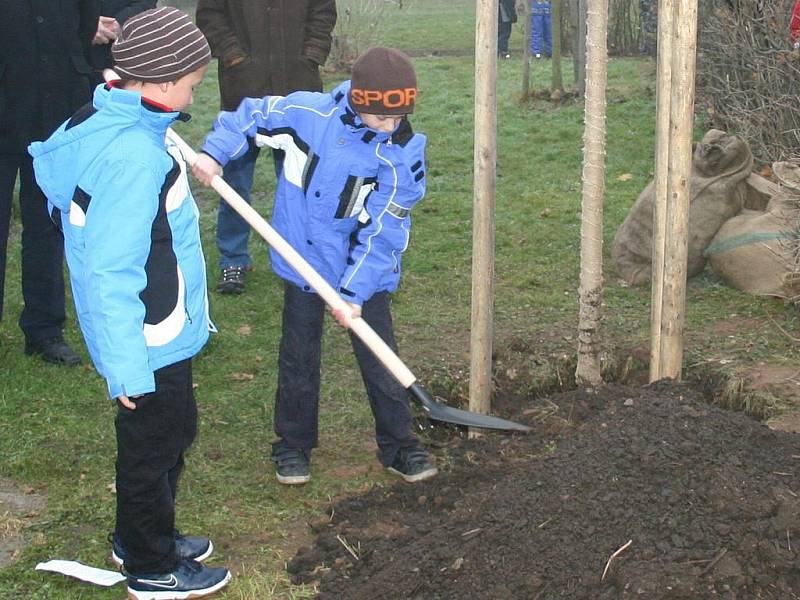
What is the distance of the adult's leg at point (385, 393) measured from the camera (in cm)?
441

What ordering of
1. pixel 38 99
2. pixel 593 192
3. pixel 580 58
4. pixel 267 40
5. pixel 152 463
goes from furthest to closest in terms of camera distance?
pixel 580 58 → pixel 267 40 → pixel 38 99 → pixel 593 192 → pixel 152 463

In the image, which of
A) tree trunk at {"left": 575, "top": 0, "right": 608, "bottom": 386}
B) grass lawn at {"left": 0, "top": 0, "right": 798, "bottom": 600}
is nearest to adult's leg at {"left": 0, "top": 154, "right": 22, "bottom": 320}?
grass lawn at {"left": 0, "top": 0, "right": 798, "bottom": 600}

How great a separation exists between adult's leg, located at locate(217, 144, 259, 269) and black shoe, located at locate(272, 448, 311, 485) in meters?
2.51

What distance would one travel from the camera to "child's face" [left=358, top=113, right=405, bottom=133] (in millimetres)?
4027

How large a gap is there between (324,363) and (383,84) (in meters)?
2.27

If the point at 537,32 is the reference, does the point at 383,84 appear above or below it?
above

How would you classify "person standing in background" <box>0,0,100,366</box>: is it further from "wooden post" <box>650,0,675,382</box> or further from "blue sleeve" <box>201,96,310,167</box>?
"wooden post" <box>650,0,675,382</box>

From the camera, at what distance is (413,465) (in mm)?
4555

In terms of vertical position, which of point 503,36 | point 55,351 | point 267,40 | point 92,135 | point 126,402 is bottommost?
point 55,351

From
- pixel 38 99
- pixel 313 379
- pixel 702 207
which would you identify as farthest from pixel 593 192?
pixel 38 99

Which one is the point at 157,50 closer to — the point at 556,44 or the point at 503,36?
the point at 556,44

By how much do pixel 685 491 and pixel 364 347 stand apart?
1.41 metres

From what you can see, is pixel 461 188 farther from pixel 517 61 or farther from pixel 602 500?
pixel 517 61

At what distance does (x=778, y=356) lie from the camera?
5.74 m
